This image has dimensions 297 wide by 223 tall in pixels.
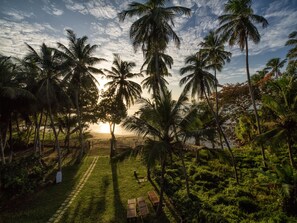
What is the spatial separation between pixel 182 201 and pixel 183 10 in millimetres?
14210

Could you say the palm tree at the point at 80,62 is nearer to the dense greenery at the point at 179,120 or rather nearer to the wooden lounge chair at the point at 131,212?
the dense greenery at the point at 179,120

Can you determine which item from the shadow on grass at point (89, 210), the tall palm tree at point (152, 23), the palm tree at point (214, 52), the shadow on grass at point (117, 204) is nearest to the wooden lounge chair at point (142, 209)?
the shadow on grass at point (117, 204)

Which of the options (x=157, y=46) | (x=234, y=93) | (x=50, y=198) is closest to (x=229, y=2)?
(x=157, y=46)

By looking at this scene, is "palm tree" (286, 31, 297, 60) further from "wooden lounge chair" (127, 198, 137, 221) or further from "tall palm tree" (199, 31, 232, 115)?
"wooden lounge chair" (127, 198, 137, 221)

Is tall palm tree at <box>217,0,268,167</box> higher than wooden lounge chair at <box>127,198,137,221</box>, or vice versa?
tall palm tree at <box>217,0,268,167</box>

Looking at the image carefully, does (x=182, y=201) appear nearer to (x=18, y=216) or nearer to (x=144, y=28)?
(x=18, y=216)

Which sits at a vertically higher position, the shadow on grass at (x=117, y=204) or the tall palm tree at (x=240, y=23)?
the tall palm tree at (x=240, y=23)

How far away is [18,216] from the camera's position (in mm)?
11430

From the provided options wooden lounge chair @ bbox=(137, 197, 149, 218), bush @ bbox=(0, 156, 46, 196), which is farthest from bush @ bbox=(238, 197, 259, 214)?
bush @ bbox=(0, 156, 46, 196)

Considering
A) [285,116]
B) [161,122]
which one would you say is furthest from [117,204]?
[285,116]

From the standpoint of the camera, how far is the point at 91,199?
43.4 feet

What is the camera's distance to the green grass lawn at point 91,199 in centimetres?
1102

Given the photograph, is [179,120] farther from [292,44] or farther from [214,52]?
[292,44]

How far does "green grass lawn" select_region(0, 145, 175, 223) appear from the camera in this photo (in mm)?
11023
